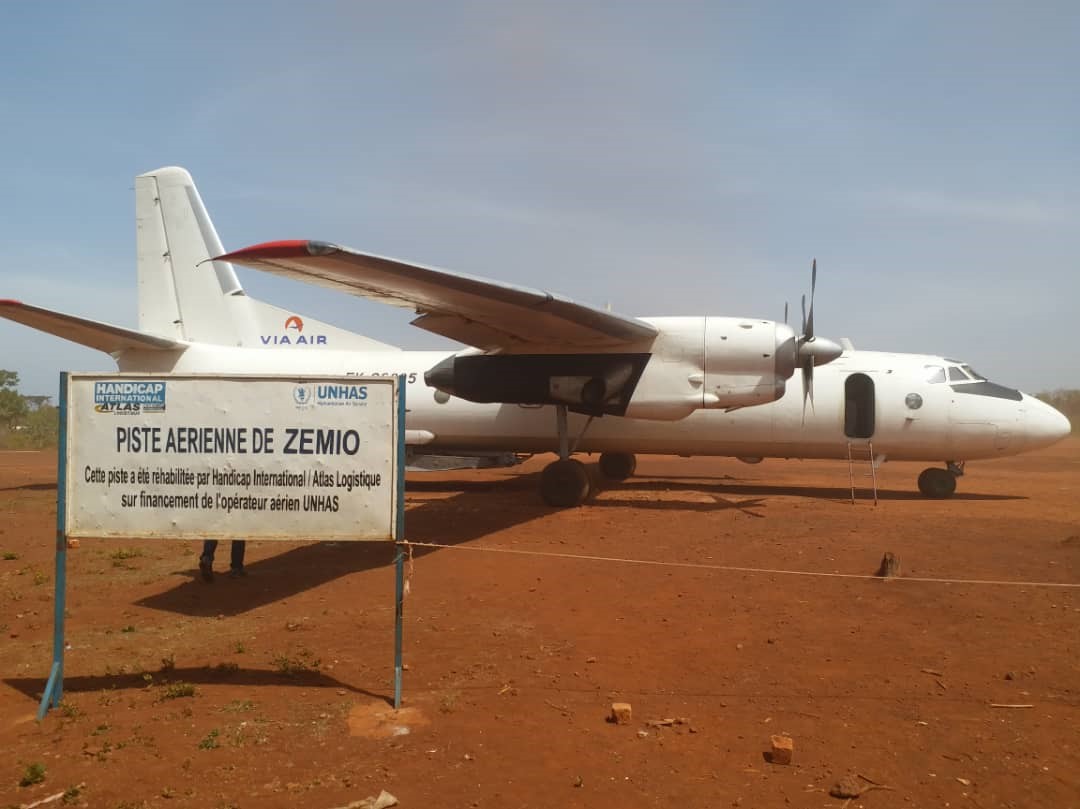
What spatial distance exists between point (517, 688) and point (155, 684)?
2.60 m

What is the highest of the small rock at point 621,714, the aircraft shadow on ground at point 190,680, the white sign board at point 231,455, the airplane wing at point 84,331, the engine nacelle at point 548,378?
the airplane wing at point 84,331

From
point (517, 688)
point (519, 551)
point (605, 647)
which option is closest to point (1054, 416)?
point (519, 551)

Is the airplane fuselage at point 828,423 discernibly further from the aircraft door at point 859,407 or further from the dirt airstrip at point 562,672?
the dirt airstrip at point 562,672

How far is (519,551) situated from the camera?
9617mm

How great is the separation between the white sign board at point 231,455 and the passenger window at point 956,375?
12983 millimetres

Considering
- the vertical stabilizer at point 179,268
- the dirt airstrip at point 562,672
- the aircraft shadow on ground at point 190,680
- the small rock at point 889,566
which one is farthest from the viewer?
the vertical stabilizer at point 179,268

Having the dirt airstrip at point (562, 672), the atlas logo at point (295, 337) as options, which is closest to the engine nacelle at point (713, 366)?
the dirt airstrip at point (562, 672)

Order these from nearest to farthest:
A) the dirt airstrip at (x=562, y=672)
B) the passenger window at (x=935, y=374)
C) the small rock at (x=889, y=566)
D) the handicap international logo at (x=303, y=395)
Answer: the dirt airstrip at (x=562, y=672) < the handicap international logo at (x=303, y=395) < the small rock at (x=889, y=566) < the passenger window at (x=935, y=374)

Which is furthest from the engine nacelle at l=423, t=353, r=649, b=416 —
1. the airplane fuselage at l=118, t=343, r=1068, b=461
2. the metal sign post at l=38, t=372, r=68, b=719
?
the metal sign post at l=38, t=372, r=68, b=719

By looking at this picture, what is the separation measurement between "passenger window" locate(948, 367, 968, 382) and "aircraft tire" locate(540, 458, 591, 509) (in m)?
7.62

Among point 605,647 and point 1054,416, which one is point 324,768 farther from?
point 1054,416

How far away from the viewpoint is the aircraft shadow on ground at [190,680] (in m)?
5.21

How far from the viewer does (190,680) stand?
17.5ft

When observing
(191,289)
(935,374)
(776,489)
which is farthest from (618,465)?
(191,289)
